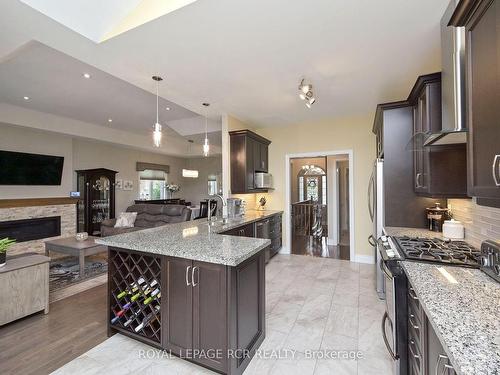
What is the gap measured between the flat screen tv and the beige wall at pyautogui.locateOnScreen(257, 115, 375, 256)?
4951 mm

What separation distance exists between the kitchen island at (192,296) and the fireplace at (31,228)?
4.35 m

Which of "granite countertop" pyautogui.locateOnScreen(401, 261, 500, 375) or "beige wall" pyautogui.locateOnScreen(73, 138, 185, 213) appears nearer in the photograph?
"granite countertop" pyautogui.locateOnScreen(401, 261, 500, 375)

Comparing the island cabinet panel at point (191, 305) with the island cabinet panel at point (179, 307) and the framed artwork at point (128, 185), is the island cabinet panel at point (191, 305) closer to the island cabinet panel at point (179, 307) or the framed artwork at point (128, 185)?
the island cabinet panel at point (179, 307)

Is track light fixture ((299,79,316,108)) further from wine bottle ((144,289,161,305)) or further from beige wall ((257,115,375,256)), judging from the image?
wine bottle ((144,289,161,305))

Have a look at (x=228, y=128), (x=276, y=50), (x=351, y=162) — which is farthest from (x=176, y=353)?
(x=351, y=162)

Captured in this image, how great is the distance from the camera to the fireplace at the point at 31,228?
4785mm

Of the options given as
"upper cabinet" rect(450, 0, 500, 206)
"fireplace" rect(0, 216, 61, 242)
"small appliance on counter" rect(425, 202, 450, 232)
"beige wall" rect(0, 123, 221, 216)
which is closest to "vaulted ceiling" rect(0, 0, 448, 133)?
"upper cabinet" rect(450, 0, 500, 206)

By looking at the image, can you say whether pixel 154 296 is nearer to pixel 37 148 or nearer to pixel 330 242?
pixel 330 242

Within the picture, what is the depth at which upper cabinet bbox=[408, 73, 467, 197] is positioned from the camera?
213 cm

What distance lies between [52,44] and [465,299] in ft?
11.7

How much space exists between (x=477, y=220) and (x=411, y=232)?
0.67 meters

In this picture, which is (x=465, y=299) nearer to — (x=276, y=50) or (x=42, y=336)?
(x=276, y=50)

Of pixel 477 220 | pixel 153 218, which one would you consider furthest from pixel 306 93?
pixel 153 218

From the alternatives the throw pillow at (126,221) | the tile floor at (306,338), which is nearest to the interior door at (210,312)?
the tile floor at (306,338)
